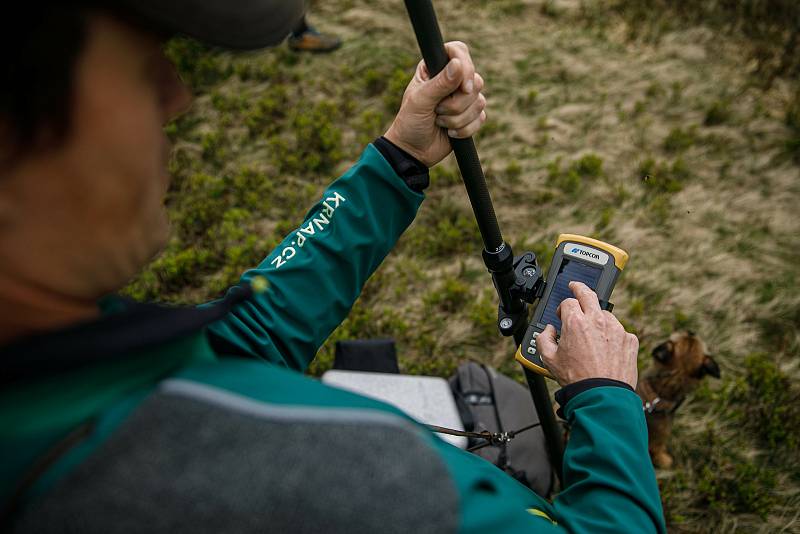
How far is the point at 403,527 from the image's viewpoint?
69 centimetres

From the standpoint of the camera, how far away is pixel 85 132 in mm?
664

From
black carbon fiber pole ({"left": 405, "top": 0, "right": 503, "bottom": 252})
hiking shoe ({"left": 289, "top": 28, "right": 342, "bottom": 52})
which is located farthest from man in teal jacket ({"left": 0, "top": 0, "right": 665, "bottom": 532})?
hiking shoe ({"left": 289, "top": 28, "right": 342, "bottom": 52})

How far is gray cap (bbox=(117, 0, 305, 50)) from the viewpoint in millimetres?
686

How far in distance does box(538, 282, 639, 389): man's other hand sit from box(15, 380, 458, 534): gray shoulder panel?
0.77 metres

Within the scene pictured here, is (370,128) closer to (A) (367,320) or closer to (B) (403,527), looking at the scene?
(A) (367,320)

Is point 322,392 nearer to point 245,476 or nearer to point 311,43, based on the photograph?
point 245,476

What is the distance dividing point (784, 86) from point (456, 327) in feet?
13.6

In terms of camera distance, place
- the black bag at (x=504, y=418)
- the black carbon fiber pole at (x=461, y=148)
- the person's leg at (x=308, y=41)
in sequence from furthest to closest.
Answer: the person's leg at (x=308, y=41) < the black bag at (x=504, y=418) < the black carbon fiber pole at (x=461, y=148)

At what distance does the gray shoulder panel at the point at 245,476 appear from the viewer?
2.09 feet

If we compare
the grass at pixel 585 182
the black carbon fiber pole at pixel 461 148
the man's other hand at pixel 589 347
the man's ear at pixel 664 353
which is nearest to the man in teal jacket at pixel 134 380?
the black carbon fiber pole at pixel 461 148

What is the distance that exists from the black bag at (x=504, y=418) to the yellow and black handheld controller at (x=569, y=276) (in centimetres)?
85

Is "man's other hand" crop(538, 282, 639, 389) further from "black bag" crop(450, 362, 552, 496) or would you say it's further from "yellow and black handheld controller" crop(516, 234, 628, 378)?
"black bag" crop(450, 362, 552, 496)

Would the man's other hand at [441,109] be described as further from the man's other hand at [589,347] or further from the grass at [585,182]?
the grass at [585,182]

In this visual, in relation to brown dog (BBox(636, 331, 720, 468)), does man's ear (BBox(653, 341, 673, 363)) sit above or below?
above
